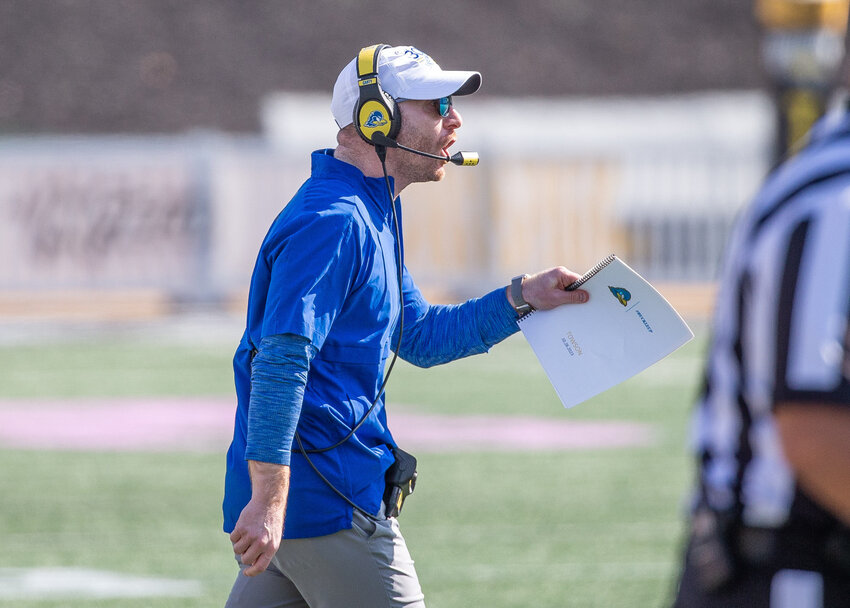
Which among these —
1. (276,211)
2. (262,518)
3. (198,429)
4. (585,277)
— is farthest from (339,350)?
(276,211)

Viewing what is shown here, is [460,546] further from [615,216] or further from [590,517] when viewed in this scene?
[615,216]

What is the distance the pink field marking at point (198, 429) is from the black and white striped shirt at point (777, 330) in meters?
9.18

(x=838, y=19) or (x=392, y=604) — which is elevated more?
(x=838, y=19)

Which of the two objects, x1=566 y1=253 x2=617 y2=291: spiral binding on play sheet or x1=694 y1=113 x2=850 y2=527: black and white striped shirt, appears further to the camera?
x1=566 y1=253 x2=617 y2=291: spiral binding on play sheet

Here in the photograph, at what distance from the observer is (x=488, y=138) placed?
26.2m

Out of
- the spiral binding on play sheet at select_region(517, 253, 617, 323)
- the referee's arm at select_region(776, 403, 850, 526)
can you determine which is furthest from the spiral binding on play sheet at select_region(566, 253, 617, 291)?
the referee's arm at select_region(776, 403, 850, 526)

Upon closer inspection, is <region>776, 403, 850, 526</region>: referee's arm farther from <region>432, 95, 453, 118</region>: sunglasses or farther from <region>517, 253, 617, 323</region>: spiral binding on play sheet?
<region>432, 95, 453, 118</region>: sunglasses

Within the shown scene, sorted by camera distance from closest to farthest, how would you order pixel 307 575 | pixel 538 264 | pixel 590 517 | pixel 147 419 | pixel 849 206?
pixel 849 206 → pixel 307 575 → pixel 590 517 → pixel 147 419 → pixel 538 264

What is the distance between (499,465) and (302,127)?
2278 cm

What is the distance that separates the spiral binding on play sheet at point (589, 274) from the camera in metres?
3.75

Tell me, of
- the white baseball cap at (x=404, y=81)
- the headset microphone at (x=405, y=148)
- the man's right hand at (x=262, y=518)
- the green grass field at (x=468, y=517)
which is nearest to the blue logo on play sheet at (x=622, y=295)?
the headset microphone at (x=405, y=148)

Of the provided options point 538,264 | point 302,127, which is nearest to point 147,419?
point 538,264

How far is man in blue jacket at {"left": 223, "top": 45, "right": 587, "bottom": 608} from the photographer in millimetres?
3480

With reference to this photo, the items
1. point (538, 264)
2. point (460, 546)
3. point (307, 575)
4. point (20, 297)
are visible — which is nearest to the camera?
point (307, 575)
